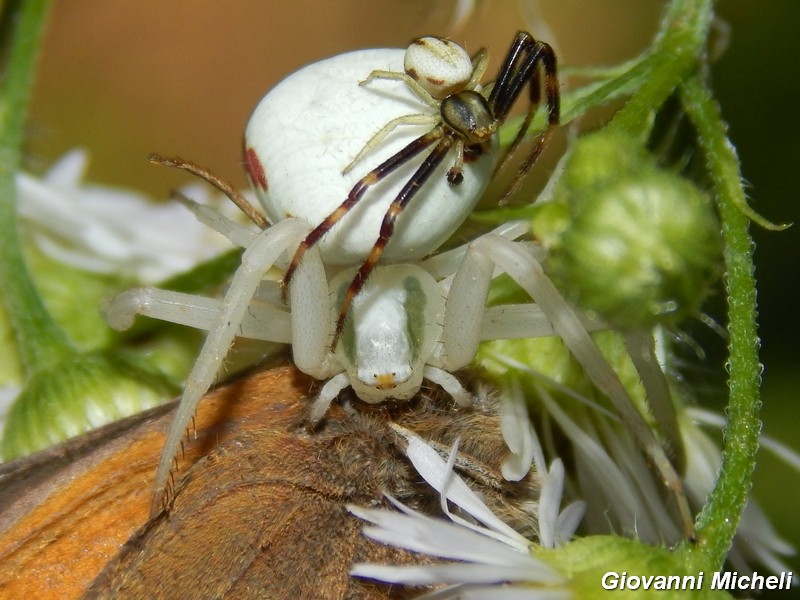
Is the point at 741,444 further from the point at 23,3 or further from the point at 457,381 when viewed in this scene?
the point at 23,3

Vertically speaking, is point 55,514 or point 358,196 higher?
point 358,196

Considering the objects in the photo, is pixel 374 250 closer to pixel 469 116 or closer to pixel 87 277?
pixel 469 116

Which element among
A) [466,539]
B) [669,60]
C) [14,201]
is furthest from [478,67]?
[14,201]

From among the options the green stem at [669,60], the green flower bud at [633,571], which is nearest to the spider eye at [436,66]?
the green stem at [669,60]

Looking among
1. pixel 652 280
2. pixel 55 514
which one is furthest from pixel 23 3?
pixel 652 280

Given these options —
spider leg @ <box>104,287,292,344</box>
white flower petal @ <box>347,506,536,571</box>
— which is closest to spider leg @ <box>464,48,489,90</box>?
spider leg @ <box>104,287,292,344</box>

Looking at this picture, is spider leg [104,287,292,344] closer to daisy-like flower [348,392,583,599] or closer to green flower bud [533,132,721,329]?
daisy-like flower [348,392,583,599]
